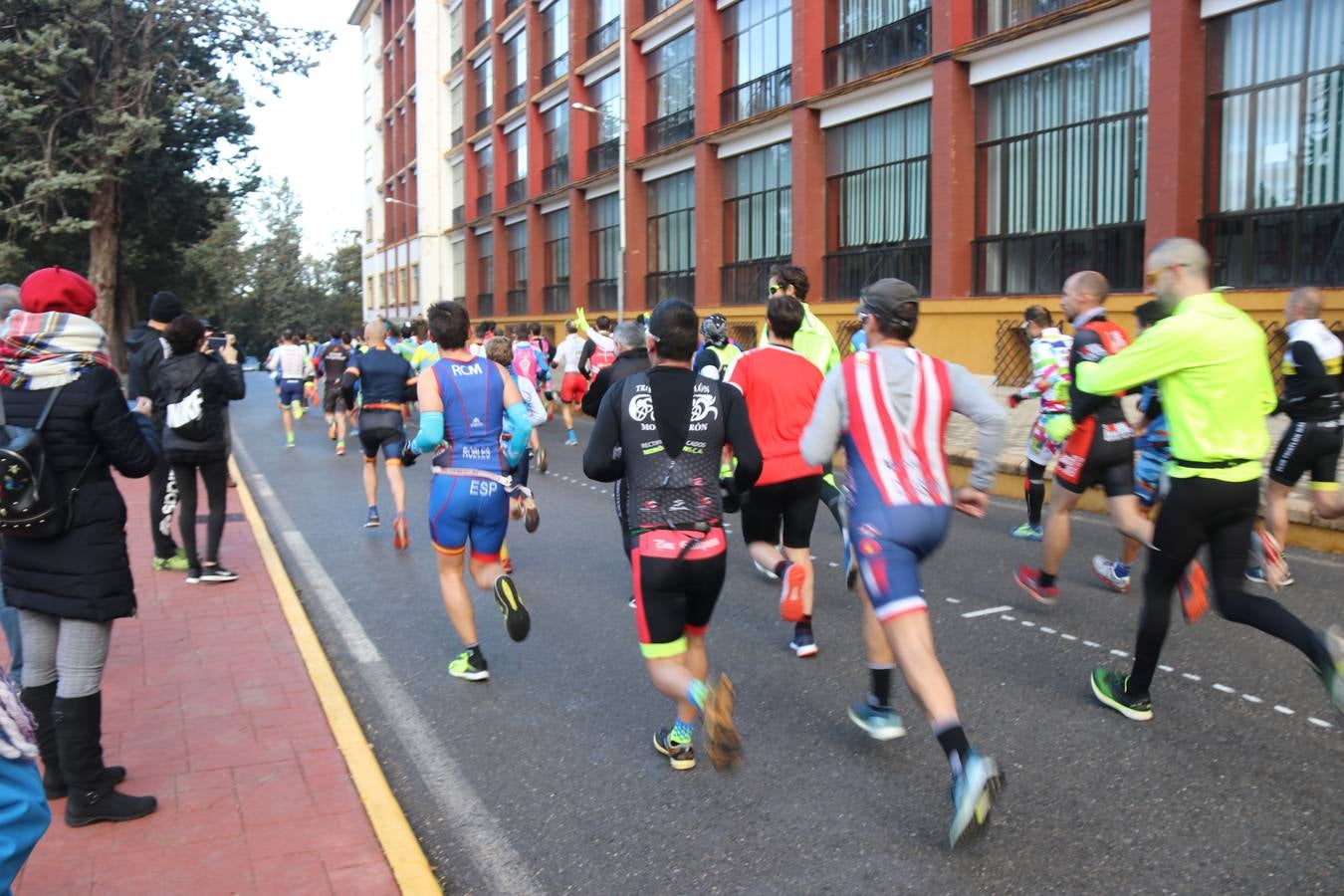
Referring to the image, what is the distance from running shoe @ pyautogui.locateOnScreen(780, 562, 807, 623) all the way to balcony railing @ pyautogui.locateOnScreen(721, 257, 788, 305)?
19.8 meters

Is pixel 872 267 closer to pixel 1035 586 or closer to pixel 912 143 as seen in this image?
pixel 912 143

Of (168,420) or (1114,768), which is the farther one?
(168,420)

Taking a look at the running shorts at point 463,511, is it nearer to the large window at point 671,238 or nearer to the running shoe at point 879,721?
the running shoe at point 879,721

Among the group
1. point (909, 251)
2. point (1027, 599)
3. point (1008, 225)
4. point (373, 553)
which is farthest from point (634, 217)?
point (1027, 599)

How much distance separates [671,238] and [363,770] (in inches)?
1017

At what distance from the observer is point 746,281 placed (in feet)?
85.0

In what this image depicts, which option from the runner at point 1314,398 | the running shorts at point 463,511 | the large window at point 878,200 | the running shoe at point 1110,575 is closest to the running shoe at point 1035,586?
the running shoe at point 1110,575

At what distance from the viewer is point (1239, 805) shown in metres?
4.02

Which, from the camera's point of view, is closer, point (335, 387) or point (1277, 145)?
point (1277, 145)

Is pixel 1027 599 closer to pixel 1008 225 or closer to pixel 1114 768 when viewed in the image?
pixel 1114 768

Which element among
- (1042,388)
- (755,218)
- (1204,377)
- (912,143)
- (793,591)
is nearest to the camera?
(1204,377)

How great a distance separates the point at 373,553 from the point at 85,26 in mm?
26222

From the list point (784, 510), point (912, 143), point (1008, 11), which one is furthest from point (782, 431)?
point (912, 143)

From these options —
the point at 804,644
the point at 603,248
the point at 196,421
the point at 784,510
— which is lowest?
the point at 804,644
